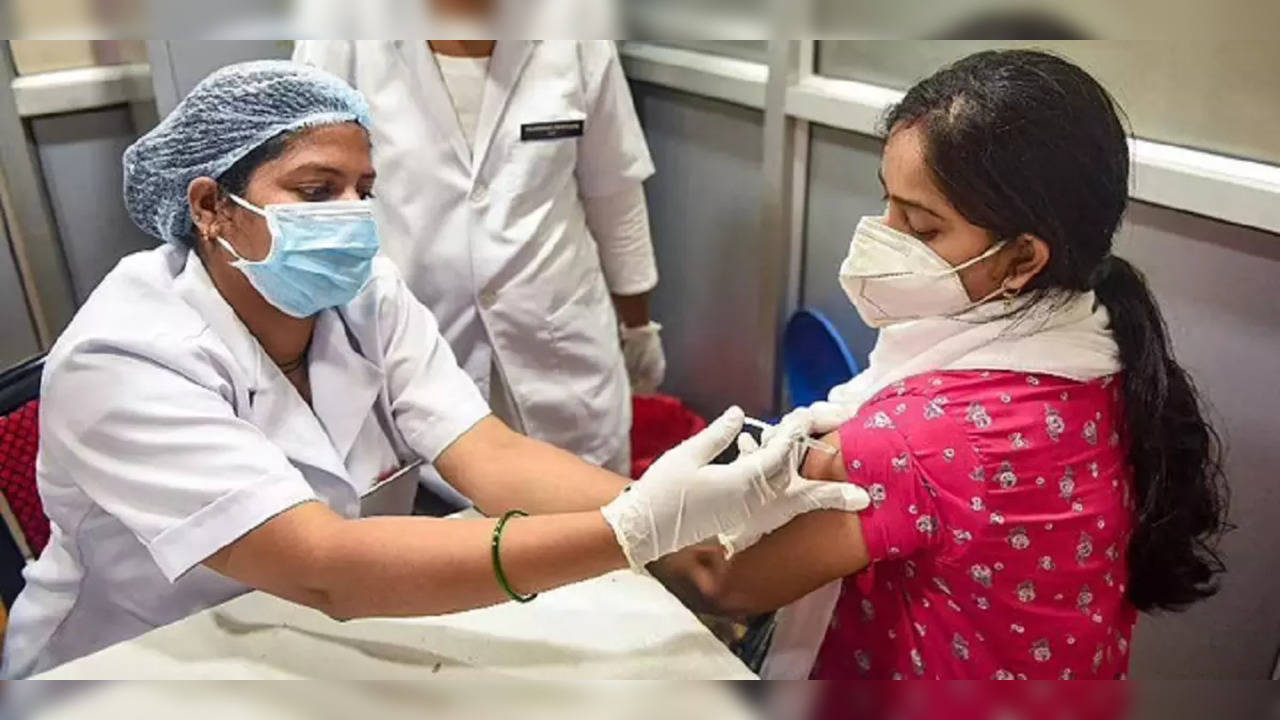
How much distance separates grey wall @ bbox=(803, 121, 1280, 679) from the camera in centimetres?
140

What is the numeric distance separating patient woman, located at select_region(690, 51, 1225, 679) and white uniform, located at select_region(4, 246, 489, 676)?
1.73ft

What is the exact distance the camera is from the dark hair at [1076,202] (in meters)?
1.00

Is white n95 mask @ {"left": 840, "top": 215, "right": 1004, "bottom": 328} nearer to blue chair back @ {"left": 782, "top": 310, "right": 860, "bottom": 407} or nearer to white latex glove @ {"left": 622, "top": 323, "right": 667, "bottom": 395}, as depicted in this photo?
blue chair back @ {"left": 782, "top": 310, "right": 860, "bottom": 407}

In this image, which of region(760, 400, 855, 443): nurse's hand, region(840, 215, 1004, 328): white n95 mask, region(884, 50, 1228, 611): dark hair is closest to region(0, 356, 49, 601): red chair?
region(760, 400, 855, 443): nurse's hand

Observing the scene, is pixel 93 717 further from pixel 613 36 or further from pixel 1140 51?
pixel 1140 51

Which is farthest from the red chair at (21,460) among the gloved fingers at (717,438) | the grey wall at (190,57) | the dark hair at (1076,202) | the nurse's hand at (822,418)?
the dark hair at (1076,202)

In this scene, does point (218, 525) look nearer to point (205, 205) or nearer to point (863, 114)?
point (205, 205)

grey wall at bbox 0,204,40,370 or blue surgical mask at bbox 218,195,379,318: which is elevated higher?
blue surgical mask at bbox 218,195,379,318

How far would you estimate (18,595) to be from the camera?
4.39 feet

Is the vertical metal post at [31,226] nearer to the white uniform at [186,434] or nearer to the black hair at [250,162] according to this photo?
the white uniform at [186,434]

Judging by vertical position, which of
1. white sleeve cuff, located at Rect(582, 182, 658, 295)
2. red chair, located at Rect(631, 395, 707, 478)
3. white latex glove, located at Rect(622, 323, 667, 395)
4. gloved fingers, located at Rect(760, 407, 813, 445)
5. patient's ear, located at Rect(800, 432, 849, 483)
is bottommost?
red chair, located at Rect(631, 395, 707, 478)

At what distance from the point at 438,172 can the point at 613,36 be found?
0.41m

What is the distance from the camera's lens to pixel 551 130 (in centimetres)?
185

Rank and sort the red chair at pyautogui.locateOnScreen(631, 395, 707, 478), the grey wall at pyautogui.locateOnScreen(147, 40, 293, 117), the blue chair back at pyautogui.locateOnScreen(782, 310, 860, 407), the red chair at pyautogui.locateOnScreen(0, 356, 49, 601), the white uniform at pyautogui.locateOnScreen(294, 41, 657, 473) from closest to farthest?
the red chair at pyautogui.locateOnScreen(0, 356, 49, 601), the white uniform at pyautogui.locateOnScreen(294, 41, 657, 473), the grey wall at pyautogui.locateOnScreen(147, 40, 293, 117), the blue chair back at pyautogui.locateOnScreen(782, 310, 860, 407), the red chair at pyautogui.locateOnScreen(631, 395, 707, 478)
